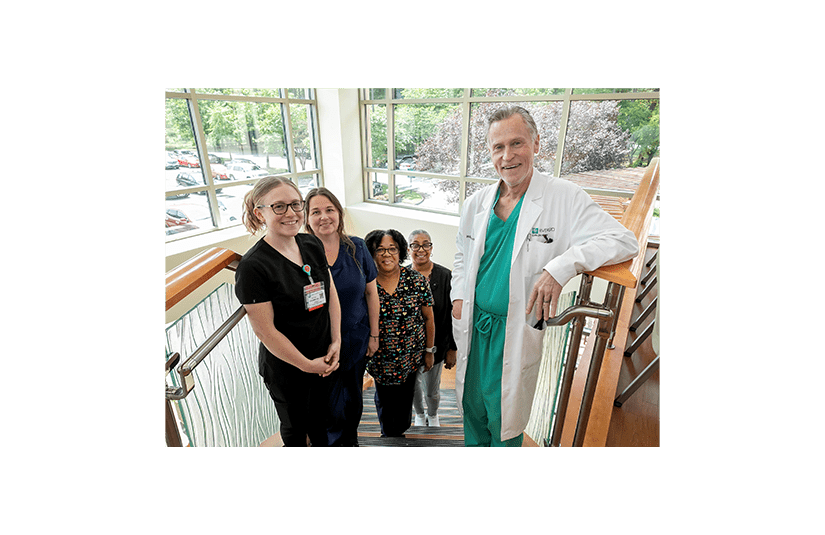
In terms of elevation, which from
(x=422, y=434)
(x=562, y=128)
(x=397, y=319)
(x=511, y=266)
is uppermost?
(x=562, y=128)

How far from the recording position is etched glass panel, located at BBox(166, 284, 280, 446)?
5.47 feet

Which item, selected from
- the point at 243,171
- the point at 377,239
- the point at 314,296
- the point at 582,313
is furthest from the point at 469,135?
the point at 582,313

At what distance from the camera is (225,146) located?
5.78 meters

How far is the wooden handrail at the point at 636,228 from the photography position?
110 cm

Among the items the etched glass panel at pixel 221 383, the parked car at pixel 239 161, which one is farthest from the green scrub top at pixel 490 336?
the parked car at pixel 239 161

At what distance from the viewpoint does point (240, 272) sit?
1.32 m

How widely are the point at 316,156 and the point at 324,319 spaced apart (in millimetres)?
5936

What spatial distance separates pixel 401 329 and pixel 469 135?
486 cm

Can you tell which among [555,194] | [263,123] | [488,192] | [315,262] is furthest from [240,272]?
[263,123]

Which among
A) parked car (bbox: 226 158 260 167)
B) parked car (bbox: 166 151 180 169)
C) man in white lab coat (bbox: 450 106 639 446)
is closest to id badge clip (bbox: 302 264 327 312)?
man in white lab coat (bbox: 450 106 639 446)

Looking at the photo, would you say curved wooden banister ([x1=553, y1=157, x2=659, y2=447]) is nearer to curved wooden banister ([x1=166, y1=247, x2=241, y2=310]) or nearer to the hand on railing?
the hand on railing

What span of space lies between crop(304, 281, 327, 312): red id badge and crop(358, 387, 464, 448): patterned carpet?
0.80m

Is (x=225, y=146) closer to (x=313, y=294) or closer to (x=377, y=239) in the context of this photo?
(x=377, y=239)

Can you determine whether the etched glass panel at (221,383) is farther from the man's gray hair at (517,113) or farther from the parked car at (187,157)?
the parked car at (187,157)
